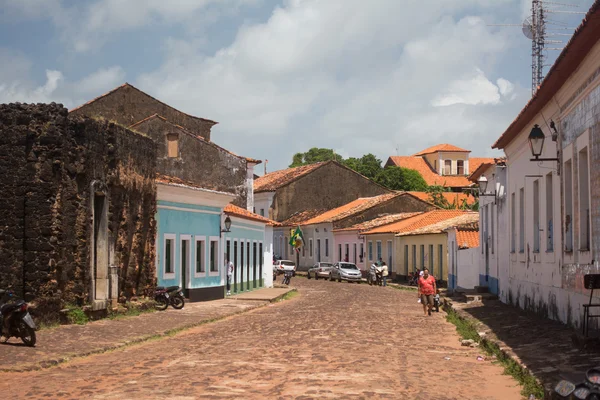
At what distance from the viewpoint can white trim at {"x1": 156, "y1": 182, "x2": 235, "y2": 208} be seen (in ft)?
85.5

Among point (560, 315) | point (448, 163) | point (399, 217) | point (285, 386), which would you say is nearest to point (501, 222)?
point (560, 315)

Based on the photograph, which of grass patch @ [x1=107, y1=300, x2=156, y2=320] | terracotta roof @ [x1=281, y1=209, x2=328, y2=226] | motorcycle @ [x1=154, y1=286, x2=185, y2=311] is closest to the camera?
grass patch @ [x1=107, y1=300, x2=156, y2=320]

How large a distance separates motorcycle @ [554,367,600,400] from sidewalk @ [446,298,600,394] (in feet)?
0.81

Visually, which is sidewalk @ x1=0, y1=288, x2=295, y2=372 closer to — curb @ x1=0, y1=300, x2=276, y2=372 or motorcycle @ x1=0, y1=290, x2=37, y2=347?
curb @ x1=0, y1=300, x2=276, y2=372

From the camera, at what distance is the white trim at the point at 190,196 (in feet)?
85.5

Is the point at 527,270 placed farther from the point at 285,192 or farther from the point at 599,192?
the point at 285,192

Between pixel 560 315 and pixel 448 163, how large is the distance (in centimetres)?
9229

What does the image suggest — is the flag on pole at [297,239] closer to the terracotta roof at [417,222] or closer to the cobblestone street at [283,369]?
the terracotta roof at [417,222]

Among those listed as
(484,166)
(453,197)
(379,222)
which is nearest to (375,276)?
(379,222)

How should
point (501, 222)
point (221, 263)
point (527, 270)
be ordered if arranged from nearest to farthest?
point (527, 270) < point (501, 222) < point (221, 263)

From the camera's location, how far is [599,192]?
504 inches

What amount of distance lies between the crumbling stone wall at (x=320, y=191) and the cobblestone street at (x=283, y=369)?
49.1 m

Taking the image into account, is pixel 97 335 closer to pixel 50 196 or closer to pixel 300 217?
pixel 50 196

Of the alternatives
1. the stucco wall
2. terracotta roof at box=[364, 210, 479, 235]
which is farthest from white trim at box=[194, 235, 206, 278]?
terracotta roof at box=[364, 210, 479, 235]
